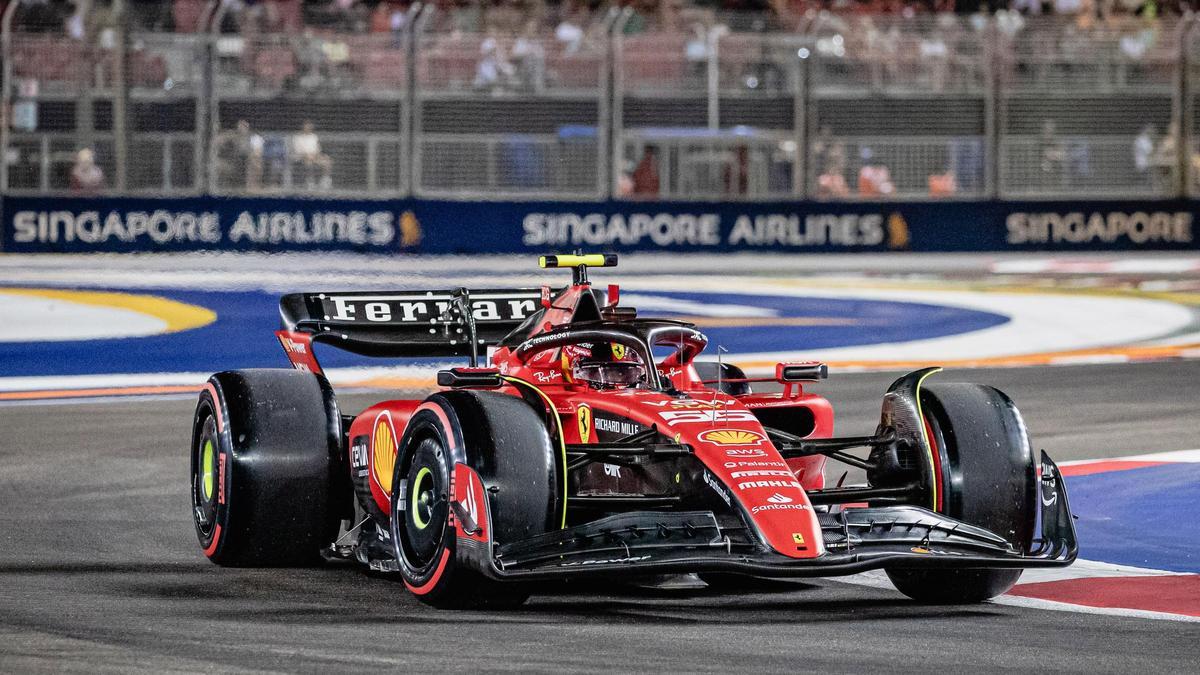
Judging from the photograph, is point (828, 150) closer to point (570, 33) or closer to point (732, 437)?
point (570, 33)

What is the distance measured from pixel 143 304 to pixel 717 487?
16.2m

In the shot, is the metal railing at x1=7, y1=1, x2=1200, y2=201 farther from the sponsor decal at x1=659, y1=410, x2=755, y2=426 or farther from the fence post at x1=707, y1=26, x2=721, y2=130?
the sponsor decal at x1=659, y1=410, x2=755, y2=426

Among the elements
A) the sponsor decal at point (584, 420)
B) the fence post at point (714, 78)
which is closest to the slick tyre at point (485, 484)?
the sponsor decal at point (584, 420)

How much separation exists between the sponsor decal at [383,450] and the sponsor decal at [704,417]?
4.18 ft

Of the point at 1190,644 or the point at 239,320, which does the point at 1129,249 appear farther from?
the point at 1190,644

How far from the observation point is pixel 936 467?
776cm

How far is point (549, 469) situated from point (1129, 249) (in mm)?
23585

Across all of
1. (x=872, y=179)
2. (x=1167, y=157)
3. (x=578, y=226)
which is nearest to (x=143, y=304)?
(x=578, y=226)

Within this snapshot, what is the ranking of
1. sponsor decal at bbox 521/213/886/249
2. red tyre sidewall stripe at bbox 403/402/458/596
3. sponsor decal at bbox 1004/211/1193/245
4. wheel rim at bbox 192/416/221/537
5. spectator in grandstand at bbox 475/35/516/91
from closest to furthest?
1. red tyre sidewall stripe at bbox 403/402/458/596
2. wheel rim at bbox 192/416/221/537
3. spectator in grandstand at bbox 475/35/516/91
4. sponsor decal at bbox 521/213/886/249
5. sponsor decal at bbox 1004/211/1193/245

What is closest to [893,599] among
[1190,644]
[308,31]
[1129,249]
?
[1190,644]

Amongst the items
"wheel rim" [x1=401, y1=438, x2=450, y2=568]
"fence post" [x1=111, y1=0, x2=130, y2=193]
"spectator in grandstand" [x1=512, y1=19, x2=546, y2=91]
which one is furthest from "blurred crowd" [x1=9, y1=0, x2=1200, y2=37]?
"wheel rim" [x1=401, y1=438, x2=450, y2=568]

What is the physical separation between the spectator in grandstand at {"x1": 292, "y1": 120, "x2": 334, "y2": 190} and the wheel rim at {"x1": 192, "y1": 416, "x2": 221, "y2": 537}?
17987mm

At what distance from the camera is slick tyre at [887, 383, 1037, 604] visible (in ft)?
25.3

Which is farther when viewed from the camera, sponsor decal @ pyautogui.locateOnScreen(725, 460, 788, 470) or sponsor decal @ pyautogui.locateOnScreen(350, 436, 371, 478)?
sponsor decal @ pyautogui.locateOnScreen(350, 436, 371, 478)
